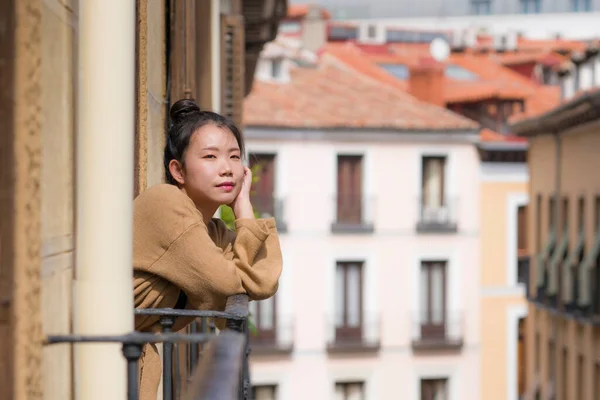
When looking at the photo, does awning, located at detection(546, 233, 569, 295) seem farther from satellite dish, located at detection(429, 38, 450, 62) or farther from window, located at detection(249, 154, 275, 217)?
satellite dish, located at detection(429, 38, 450, 62)

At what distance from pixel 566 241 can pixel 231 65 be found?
20.1 meters

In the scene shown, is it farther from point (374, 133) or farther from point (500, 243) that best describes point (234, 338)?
point (500, 243)

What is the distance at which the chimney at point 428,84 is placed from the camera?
41.5 m

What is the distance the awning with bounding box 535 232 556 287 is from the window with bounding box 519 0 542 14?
43.5 meters

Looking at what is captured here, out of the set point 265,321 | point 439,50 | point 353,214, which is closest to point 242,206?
point 265,321

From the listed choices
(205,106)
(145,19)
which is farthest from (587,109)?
(145,19)

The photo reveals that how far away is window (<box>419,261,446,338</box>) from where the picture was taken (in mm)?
36906

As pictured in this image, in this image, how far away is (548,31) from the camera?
230 ft

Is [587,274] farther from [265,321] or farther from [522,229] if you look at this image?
[522,229]

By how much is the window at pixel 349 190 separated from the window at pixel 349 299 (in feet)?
3.73

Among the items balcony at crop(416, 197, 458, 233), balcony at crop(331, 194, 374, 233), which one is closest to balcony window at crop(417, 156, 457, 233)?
balcony at crop(416, 197, 458, 233)

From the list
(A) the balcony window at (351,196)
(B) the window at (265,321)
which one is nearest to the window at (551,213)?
(A) the balcony window at (351,196)

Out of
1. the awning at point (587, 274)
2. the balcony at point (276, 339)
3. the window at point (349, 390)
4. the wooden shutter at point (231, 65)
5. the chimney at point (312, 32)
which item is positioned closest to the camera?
the wooden shutter at point (231, 65)

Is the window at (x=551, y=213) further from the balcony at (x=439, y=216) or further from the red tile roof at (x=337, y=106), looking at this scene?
the red tile roof at (x=337, y=106)
